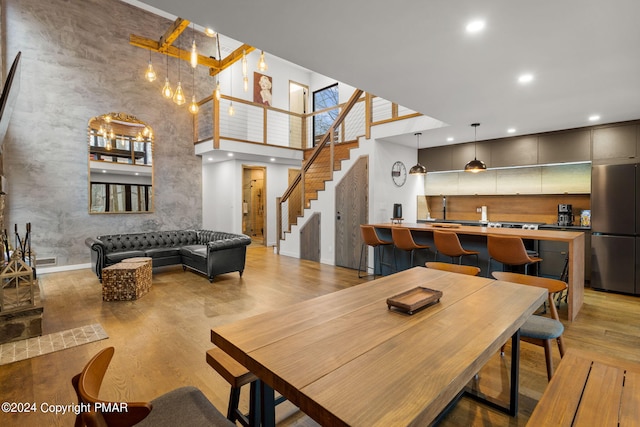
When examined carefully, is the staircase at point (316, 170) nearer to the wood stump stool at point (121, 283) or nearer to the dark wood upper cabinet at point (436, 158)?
the dark wood upper cabinet at point (436, 158)

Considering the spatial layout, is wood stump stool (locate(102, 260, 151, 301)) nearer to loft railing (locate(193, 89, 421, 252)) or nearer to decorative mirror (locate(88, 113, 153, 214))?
decorative mirror (locate(88, 113, 153, 214))

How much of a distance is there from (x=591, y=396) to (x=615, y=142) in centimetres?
542

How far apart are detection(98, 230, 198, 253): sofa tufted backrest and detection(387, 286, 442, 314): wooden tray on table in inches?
221

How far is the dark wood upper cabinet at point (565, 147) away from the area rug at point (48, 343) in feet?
22.9

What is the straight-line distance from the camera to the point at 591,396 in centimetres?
129

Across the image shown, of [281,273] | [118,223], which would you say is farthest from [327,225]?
[118,223]

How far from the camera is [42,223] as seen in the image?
19.6ft

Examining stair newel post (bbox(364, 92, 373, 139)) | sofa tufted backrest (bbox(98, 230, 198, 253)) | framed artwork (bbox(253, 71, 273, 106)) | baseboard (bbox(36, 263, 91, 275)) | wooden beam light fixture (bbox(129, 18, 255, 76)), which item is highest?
framed artwork (bbox(253, 71, 273, 106))

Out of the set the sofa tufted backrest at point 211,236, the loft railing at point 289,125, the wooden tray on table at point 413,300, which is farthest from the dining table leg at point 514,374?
the sofa tufted backrest at point 211,236

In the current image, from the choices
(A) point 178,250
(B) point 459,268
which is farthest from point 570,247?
(A) point 178,250

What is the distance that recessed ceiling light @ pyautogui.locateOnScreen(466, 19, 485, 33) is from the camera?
2.24 m

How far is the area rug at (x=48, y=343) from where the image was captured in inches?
109

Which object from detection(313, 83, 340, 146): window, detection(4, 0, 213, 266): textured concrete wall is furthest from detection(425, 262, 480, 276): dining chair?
detection(313, 83, 340, 146): window

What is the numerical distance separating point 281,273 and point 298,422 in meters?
4.00
